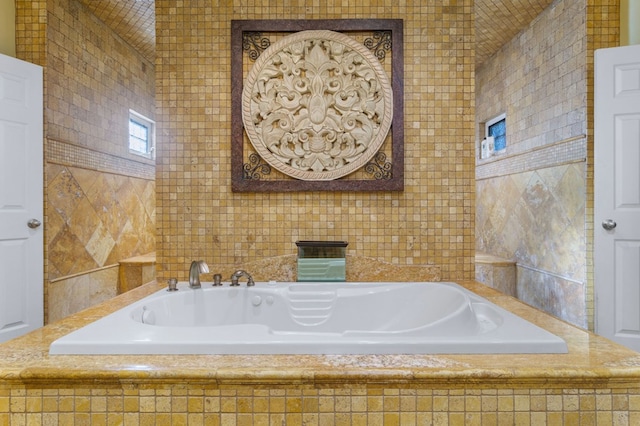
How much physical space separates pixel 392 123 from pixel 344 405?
61.3 inches

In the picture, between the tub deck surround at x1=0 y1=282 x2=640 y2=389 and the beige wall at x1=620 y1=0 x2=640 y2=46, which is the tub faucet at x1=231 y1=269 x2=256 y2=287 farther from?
the beige wall at x1=620 y1=0 x2=640 y2=46

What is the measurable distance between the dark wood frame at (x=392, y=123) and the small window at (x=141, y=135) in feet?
6.20

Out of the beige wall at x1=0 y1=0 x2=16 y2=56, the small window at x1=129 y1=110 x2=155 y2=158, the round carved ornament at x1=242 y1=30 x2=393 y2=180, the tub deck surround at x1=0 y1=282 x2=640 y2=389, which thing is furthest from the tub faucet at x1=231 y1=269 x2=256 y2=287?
the small window at x1=129 y1=110 x2=155 y2=158

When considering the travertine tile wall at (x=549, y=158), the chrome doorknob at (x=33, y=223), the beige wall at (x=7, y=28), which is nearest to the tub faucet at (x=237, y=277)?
the chrome doorknob at (x=33, y=223)

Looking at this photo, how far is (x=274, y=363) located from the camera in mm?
1058

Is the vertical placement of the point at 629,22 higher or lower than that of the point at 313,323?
higher

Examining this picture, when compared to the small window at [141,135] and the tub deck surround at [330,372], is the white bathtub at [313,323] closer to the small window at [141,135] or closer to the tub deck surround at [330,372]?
the tub deck surround at [330,372]

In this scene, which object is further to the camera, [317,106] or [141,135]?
[141,135]

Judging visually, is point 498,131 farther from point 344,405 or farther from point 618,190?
point 344,405

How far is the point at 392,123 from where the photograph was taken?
85.6 inches

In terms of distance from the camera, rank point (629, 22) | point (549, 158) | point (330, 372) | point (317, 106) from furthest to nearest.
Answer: point (549, 158) → point (629, 22) → point (317, 106) → point (330, 372)

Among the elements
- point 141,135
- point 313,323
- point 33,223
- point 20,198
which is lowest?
point 313,323

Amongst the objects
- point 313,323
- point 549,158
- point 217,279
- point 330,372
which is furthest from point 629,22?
point 217,279

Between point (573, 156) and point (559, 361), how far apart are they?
1974 mm
